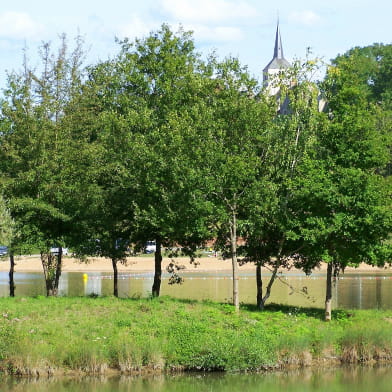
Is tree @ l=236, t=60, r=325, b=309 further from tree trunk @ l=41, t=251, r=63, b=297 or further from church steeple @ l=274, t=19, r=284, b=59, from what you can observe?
church steeple @ l=274, t=19, r=284, b=59

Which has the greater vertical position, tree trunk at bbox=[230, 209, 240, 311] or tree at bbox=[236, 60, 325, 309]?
tree at bbox=[236, 60, 325, 309]

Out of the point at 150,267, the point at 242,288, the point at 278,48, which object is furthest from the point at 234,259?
the point at 278,48

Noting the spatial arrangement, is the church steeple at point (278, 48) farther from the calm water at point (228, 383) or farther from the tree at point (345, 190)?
the calm water at point (228, 383)

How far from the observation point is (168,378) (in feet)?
76.6

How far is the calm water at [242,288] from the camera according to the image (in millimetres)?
39562

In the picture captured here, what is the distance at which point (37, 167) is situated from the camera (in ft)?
101

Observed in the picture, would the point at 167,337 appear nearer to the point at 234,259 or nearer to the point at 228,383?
the point at 228,383

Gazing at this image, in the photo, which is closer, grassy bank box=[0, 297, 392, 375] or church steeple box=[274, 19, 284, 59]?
grassy bank box=[0, 297, 392, 375]

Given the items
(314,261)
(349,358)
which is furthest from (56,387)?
(314,261)

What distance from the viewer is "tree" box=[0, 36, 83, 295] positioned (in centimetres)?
3102

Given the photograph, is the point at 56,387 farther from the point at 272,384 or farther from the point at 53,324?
the point at 272,384

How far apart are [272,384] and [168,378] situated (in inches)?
118

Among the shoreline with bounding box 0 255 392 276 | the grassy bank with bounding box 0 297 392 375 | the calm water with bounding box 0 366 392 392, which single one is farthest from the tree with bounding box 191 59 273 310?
the shoreline with bounding box 0 255 392 276

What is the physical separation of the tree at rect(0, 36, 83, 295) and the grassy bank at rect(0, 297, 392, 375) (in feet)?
12.8
